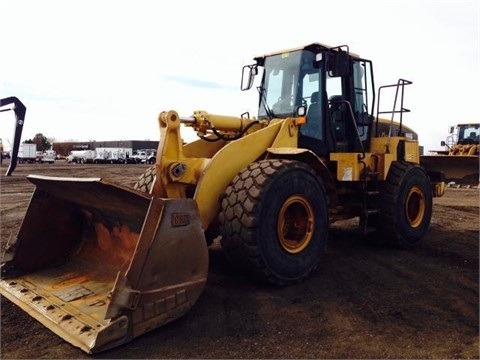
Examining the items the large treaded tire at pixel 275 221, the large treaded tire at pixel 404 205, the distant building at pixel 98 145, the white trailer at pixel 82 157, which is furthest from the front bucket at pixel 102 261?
the distant building at pixel 98 145

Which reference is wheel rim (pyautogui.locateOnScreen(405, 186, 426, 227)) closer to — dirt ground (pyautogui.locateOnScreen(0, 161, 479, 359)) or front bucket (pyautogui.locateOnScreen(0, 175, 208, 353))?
dirt ground (pyautogui.locateOnScreen(0, 161, 479, 359))

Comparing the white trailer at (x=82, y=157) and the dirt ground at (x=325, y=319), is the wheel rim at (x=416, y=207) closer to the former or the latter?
the dirt ground at (x=325, y=319)

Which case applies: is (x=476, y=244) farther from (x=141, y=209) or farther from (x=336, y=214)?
(x=141, y=209)

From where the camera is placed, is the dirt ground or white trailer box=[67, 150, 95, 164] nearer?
the dirt ground

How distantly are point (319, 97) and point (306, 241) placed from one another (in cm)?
194

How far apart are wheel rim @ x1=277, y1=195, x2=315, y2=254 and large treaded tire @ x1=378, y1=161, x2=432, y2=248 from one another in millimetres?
1793

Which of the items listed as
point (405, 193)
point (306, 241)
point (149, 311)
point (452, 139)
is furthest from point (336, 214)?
point (452, 139)

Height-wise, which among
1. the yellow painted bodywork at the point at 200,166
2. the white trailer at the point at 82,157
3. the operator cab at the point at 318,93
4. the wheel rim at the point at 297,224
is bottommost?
the white trailer at the point at 82,157

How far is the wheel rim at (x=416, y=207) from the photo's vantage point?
6654mm

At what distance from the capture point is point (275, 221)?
4402mm

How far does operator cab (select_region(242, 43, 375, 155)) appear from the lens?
5.69 m

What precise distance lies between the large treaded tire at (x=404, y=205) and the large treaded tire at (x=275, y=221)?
1.58 m

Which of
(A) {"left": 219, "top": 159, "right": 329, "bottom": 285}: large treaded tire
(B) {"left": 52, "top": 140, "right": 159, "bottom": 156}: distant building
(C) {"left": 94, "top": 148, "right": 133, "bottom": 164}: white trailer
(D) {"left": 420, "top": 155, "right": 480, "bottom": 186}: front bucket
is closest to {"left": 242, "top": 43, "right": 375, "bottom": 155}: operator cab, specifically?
(A) {"left": 219, "top": 159, "right": 329, "bottom": 285}: large treaded tire

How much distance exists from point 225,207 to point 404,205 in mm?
3137
